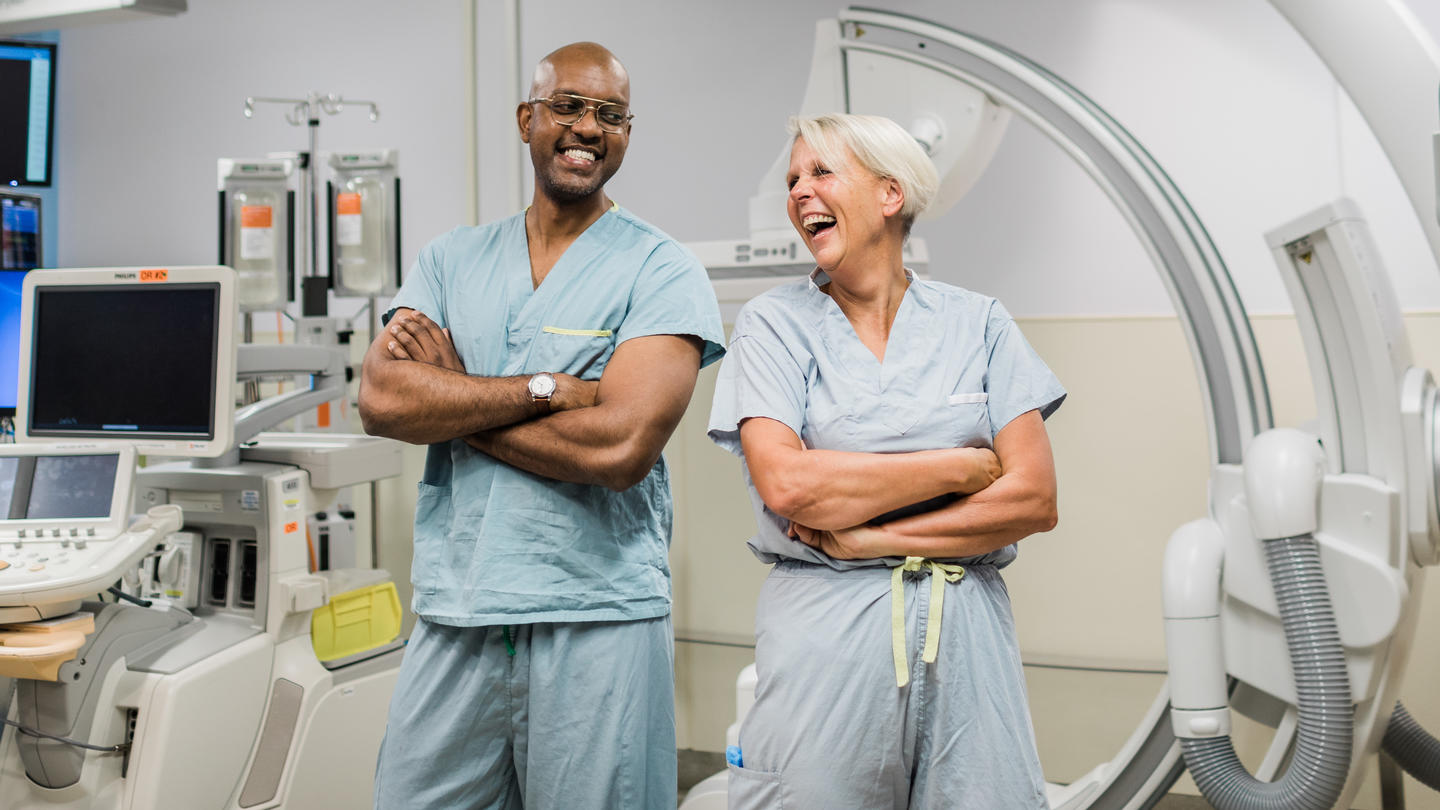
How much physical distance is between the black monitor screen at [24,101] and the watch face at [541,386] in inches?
92.1

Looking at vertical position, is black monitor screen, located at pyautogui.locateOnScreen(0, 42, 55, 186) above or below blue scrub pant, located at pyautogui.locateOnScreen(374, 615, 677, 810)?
above

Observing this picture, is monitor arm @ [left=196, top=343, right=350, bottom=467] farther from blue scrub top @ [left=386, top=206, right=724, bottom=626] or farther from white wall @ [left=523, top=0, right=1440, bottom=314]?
white wall @ [left=523, top=0, right=1440, bottom=314]

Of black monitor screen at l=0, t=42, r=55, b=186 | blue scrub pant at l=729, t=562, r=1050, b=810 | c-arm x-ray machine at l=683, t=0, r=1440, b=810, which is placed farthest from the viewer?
black monitor screen at l=0, t=42, r=55, b=186

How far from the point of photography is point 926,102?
2.61 meters

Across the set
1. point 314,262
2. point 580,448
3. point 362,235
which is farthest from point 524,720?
point 314,262

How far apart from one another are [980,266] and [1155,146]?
2.03ft

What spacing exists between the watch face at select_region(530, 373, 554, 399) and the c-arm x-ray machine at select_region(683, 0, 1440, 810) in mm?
813

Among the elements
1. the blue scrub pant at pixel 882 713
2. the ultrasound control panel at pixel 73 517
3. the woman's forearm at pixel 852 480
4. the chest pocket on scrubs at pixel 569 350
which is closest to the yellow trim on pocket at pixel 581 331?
the chest pocket on scrubs at pixel 569 350

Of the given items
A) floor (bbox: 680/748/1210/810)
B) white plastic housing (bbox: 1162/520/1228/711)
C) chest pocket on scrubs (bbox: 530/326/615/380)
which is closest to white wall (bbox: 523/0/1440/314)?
white plastic housing (bbox: 1162/520/1228/711)

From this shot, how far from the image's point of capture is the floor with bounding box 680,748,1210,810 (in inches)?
124

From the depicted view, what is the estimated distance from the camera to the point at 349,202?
322 centimetres

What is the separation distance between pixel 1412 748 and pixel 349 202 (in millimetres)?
3006

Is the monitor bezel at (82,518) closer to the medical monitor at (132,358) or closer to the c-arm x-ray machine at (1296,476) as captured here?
the medical monitor at (132,358)

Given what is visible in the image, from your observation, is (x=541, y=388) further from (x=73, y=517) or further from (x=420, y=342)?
(x=73, y=517)
